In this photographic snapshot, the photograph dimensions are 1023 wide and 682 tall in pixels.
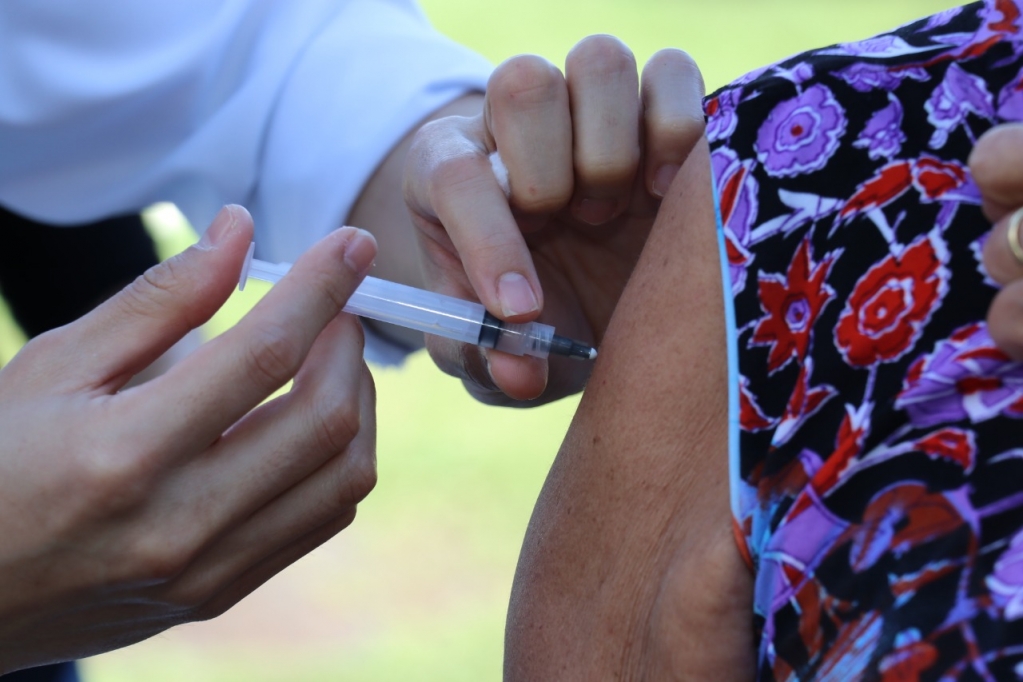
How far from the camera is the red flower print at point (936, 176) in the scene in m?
0.61

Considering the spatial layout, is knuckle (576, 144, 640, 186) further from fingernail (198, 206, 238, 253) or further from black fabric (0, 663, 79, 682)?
black fabric (0, 663, 79, 682)

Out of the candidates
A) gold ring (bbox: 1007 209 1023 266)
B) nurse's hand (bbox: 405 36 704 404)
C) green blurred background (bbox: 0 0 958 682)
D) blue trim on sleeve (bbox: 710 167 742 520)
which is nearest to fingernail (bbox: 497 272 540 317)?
nurse's hand (bbox: 405 36 704 404)

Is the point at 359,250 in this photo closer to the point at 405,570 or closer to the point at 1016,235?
the point at 1016,235

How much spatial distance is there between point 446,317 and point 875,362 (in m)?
0.44

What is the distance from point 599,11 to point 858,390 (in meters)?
6.60

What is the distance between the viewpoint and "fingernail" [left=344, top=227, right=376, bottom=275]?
797mm

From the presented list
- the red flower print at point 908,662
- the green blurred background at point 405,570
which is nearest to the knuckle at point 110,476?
the red flower print at point 908,662

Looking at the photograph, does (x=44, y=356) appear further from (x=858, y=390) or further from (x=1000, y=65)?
(x=1000, y=65)

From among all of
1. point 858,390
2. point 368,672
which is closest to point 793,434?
point 858,390

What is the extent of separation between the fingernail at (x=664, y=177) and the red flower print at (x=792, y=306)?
312 mm

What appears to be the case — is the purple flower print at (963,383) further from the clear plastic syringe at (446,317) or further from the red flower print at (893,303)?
the clear plastic syringe at (446,317)

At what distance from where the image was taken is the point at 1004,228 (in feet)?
1.74

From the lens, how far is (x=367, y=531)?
320 cm

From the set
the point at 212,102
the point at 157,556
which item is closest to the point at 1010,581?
the point at 157,556
